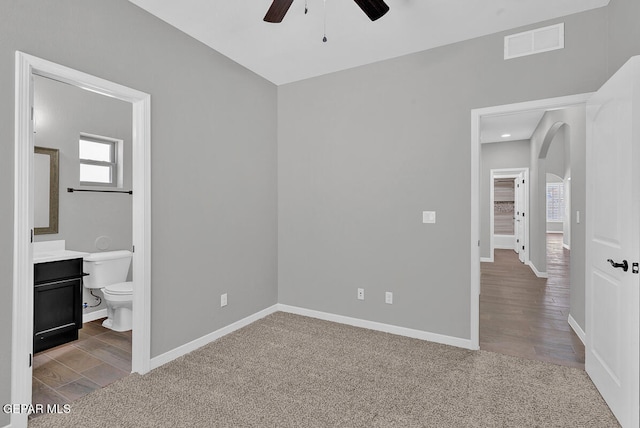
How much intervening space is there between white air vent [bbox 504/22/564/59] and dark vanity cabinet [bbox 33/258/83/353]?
14.1ft

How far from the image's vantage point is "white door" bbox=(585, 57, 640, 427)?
71.9 inches

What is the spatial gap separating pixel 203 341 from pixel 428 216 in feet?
7.95

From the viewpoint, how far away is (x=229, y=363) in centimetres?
268

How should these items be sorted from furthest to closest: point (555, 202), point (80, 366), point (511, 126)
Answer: point (555, 202) < point (511, 126) < point (80, 366)

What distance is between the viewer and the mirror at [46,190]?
3.27 metres

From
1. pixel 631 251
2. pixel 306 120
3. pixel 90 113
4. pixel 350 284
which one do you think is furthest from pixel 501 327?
pixel 90 113

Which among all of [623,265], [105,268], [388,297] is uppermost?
[623,265]

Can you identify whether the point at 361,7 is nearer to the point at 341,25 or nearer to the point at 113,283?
the point at 341,25

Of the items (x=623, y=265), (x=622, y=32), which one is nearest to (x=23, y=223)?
(x=623, y=265)

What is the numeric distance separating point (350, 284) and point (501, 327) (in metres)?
1.66

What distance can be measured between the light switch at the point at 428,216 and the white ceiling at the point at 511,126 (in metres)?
2.73

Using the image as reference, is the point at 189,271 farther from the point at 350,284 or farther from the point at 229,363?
the point at 350,284

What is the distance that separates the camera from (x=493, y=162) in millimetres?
7926

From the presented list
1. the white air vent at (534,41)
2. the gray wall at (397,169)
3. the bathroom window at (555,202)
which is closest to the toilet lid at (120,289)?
the gray wall at (397,169)
